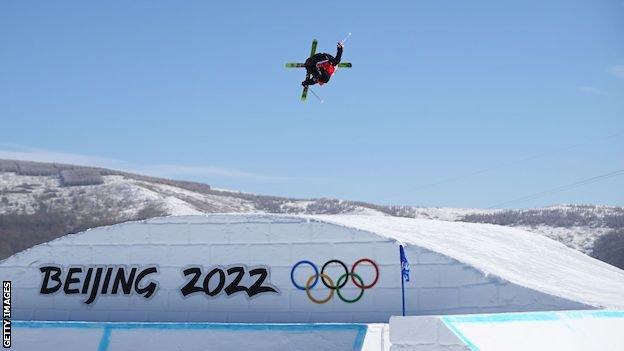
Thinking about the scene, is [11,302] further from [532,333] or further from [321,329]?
[532,333]

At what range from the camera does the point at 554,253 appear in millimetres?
28281

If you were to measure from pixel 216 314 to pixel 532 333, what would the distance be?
803 cm

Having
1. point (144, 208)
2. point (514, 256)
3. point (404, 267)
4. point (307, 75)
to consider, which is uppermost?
point (307, 75)

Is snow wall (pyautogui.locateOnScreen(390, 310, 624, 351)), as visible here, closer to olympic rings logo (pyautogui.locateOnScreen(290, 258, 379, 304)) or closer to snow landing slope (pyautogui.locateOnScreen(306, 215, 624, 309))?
snow landing slope (pyautogui.locateOnScreen(306, 215, 624, 309))

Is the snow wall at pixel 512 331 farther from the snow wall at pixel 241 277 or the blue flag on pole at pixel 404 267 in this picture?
the blue flag on pole at pixel 404 267

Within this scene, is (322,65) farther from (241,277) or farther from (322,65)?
(241,277)

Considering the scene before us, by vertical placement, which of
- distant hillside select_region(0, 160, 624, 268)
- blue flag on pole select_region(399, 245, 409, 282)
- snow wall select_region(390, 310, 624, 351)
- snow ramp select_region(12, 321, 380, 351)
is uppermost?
distant hillside select_region(0, 160, 624, 268)

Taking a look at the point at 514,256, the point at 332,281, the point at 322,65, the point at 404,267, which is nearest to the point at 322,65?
the point at 322,65

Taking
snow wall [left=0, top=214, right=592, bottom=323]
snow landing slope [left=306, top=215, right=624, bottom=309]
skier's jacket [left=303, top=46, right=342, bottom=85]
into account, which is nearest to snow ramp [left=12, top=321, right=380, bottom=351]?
snow wall [left=0, top=214, right=592, bottom=323]

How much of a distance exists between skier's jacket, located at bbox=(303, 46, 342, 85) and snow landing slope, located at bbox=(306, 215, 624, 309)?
3.91 metres

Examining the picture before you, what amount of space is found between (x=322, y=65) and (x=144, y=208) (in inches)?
3071

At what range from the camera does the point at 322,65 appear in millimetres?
21719

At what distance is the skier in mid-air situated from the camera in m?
21.7

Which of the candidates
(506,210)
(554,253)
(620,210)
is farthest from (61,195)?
(554,253)
